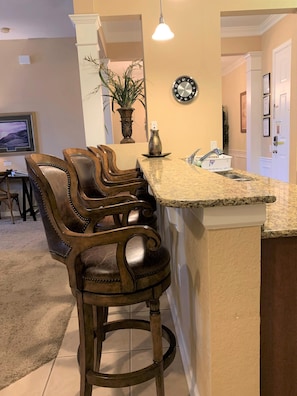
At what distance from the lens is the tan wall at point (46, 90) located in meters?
5.64

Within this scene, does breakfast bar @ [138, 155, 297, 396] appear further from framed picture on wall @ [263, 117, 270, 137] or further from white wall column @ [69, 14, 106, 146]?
framed picture on wall @ [263, 117, 270, 137]

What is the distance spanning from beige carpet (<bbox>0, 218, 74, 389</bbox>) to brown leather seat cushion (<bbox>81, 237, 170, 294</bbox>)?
3.11 feet

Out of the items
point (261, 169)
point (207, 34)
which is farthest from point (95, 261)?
point (261, 169)

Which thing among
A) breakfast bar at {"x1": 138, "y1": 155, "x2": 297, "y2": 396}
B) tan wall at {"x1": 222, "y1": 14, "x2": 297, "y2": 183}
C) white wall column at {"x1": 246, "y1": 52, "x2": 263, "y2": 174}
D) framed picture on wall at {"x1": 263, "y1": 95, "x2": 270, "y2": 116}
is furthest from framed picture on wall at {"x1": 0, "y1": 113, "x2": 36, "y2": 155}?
Answer: breakfast bar at {"x1": 138, "y1": 155, "x2": 297, "y2": 396}

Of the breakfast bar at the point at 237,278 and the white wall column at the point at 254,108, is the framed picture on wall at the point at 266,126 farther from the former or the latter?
the breakfast bar at the point at 237,278

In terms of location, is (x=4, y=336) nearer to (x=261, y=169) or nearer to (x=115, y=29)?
(x=115, y=29)

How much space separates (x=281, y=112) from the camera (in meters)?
4.87

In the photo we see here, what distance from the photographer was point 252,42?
540 centimetres

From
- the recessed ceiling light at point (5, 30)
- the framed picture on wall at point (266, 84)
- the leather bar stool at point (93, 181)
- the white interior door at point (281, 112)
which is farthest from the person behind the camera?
the framed picture on wall at point (266, 84)

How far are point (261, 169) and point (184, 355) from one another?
467 cm

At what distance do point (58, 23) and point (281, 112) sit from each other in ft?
12.1

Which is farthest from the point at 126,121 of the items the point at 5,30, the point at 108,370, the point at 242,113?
the point at 242,113

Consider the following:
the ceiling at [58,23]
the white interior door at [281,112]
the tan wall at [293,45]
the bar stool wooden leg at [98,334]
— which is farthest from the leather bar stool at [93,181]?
the white interior door at [281,112]

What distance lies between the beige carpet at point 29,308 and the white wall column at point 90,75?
1.51m
